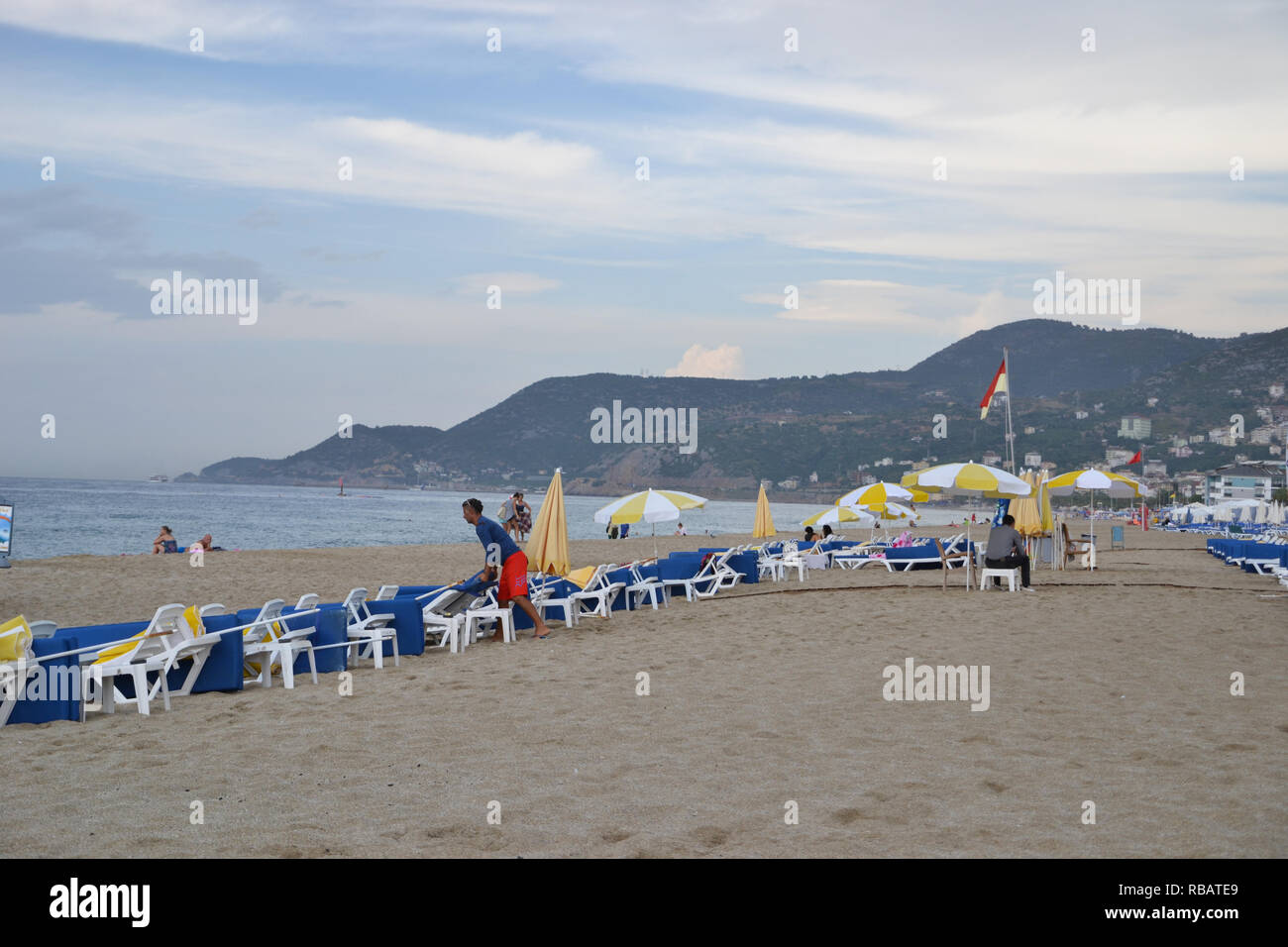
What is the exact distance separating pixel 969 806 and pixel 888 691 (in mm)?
2477

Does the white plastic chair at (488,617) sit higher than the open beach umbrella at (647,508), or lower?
lower

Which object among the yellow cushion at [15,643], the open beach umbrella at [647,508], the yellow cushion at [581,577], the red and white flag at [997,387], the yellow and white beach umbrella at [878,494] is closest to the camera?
the yellow cushion at [15,643]

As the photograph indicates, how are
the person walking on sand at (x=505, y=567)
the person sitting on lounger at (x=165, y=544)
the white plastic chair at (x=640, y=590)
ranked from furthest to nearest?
the person sitting on lounger at (x=165, y=544), the white plastic chair at (x=640, y=590), the person walking on sand at (x=505, y=567)

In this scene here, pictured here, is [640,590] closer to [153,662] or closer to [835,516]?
[153,662]

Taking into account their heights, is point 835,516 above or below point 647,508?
below

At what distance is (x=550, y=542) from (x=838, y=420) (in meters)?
109

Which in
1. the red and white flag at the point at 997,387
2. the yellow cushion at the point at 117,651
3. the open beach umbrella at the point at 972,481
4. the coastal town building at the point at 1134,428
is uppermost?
the coastal town building at the point at 1134,428

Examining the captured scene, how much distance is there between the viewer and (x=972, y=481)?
1304cm

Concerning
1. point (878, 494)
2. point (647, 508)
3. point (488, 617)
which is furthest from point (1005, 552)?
point (488, 617)

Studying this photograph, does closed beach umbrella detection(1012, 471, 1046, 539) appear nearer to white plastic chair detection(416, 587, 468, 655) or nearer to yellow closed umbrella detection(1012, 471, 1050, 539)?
yellow closed umbrella detection(1012, 471, 1050, 539)

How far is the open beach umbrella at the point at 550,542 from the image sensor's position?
1057cm

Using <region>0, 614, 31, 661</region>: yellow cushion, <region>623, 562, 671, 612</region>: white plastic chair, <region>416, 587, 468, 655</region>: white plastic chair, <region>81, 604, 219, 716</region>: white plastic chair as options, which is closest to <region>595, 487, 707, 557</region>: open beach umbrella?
<region>623, 562, 671, 612</region>: white plastic chair

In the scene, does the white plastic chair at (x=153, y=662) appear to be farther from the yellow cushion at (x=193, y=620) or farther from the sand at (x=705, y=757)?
the sand at (x=705, y=757)

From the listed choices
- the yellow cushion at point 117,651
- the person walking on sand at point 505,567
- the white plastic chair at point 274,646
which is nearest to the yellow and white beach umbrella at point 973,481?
the person walking on sand at point 505,567
